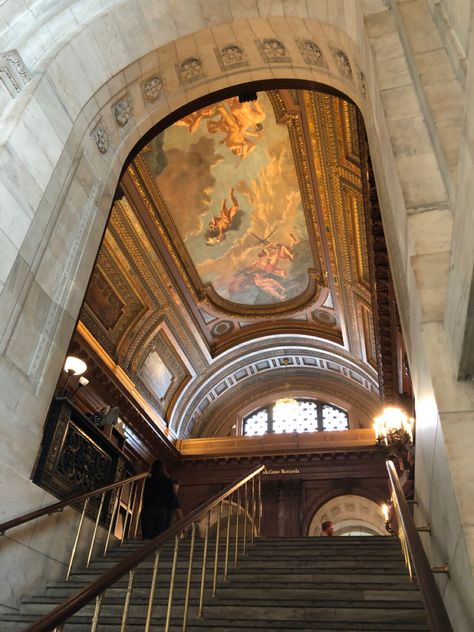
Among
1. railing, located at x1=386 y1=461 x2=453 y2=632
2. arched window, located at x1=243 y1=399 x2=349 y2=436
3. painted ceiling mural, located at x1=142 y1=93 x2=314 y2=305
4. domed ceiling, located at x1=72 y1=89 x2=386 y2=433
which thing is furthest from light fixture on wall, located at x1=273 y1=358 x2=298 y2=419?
railing, located at x1=386 y1=461 x2=453 y2=632

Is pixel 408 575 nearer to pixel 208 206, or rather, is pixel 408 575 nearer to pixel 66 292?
pixel 66 292

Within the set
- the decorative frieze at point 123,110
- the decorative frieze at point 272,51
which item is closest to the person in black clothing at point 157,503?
the decorative frieze at point 123,110

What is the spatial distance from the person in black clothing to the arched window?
10429 millimetres

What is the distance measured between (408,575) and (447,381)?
2325 mm

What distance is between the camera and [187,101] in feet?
25.8

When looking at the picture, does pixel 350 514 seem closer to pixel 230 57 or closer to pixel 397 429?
pixel 397 429

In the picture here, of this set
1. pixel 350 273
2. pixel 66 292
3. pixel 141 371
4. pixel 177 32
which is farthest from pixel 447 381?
pixel 141 371

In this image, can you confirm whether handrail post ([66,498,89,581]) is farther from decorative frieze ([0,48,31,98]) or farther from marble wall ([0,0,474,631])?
decorative frieze ([0,48,31,98])

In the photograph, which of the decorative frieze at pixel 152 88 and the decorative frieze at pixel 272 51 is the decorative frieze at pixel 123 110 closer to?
the decorative frieze at pixel 152 88

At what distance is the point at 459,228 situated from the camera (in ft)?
7.11

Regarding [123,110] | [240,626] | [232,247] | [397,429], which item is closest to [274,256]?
[232,247]

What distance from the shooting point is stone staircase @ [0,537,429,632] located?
3324 mm

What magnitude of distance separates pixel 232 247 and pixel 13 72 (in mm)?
8984

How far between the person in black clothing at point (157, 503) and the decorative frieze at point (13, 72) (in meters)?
4.80
